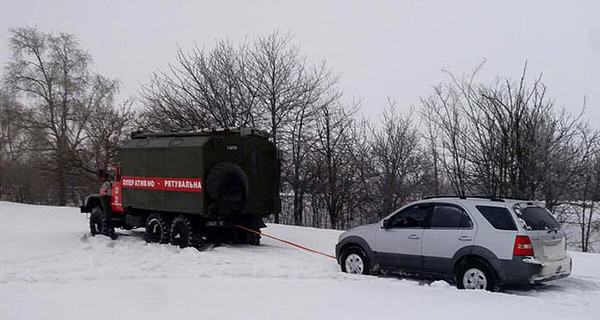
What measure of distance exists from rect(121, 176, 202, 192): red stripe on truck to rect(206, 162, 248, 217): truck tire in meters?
0.32

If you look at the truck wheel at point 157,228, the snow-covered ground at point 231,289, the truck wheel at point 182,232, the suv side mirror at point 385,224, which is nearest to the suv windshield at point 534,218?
the snow-covered ground at point 231,289

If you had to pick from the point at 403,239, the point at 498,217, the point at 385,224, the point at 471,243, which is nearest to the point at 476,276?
the point at 471,243

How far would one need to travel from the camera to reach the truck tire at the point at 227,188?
13.0m

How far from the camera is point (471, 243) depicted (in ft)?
29.0

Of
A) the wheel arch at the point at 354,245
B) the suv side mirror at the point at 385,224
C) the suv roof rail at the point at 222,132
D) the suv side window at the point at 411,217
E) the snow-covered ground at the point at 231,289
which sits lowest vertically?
the snow-covered ground at the point at 231,289

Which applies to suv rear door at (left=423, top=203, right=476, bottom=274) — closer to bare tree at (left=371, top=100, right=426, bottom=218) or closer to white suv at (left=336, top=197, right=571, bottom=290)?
white suv at (left=336, top=197, right=571, bottom=290)

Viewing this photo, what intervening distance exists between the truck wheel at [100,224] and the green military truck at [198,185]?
0.55 m

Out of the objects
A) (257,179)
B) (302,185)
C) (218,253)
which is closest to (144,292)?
(218,253)

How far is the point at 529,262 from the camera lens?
8359 millimetres

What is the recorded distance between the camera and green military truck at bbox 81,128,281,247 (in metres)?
13.1

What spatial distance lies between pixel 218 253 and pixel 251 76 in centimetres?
1688

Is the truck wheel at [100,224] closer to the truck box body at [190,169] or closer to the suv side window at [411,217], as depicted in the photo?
the truck box body at [190,169]

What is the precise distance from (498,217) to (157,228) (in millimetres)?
8763

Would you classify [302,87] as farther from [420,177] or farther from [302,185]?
[420,177]
